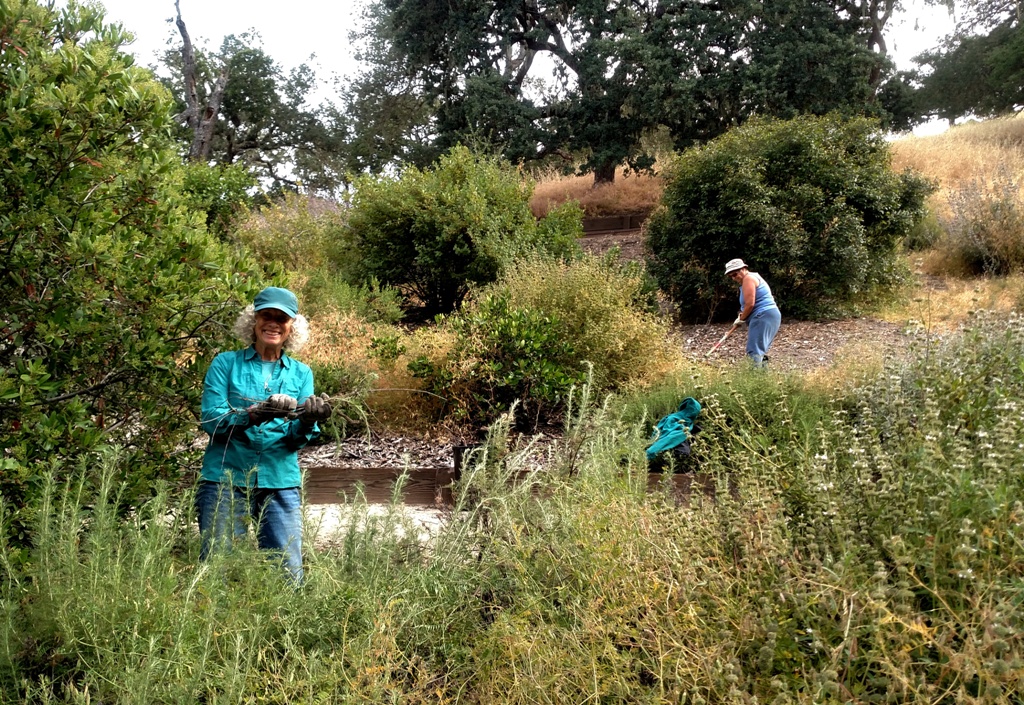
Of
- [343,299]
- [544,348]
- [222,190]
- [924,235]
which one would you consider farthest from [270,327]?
[924,235]

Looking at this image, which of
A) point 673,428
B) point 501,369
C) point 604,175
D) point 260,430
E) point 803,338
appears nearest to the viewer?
point 260,430

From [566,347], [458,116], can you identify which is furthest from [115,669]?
[458,116]

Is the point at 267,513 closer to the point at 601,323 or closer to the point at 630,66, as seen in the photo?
the point at 601,323

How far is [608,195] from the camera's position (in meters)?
24.7

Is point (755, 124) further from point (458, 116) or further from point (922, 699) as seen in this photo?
point (922, 699)

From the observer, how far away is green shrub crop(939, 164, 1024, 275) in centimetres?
1375

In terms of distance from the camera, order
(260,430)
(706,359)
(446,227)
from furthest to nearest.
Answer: (446,227), (706,359), (260,430)

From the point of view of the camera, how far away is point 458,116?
1004 inches

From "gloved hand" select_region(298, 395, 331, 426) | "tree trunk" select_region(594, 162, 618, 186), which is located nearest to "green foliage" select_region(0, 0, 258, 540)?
"gloved hand" select_region(298, 395, 331, 426)

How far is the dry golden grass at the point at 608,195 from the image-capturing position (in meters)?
23.9

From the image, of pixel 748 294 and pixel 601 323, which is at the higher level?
pixel 748 294

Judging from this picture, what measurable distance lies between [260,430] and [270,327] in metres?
0.46

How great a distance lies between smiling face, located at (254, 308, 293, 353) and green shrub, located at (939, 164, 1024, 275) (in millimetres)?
12526

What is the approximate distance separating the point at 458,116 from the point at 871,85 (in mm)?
11717
